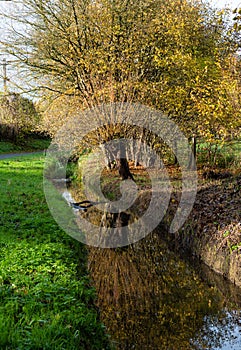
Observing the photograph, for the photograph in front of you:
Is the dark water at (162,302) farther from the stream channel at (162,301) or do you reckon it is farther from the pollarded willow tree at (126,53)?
the pollarded willow tree at (126,53)

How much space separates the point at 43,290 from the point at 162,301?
230 cm

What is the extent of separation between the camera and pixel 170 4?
14211 mm

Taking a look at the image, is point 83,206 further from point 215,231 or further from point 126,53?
point 215,231

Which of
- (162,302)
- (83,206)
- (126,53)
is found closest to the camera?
(162,302)

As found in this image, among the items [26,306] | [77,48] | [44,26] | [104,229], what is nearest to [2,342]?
[26,306]

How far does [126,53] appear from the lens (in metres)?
13.4

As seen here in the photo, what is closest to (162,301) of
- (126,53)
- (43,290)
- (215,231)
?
(43,290)

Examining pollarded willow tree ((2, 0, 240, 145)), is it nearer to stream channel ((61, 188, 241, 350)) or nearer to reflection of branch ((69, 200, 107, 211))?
reflection of branch ((69, 200, 107, 211))

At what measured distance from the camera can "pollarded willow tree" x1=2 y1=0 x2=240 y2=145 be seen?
13.3 m

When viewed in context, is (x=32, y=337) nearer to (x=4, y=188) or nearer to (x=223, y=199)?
(x=223, y=199)

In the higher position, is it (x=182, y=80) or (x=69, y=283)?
(x=182, y=80)

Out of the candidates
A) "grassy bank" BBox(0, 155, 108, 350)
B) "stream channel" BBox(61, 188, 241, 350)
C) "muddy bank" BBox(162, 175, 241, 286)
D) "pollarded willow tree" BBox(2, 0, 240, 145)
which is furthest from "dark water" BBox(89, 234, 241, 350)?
"pollarded willow tree" BBox(2, 0, 240, 145)

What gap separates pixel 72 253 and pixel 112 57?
8.10 m

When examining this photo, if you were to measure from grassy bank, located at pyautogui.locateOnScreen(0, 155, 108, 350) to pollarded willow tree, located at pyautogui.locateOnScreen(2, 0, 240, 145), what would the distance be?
627 cm
